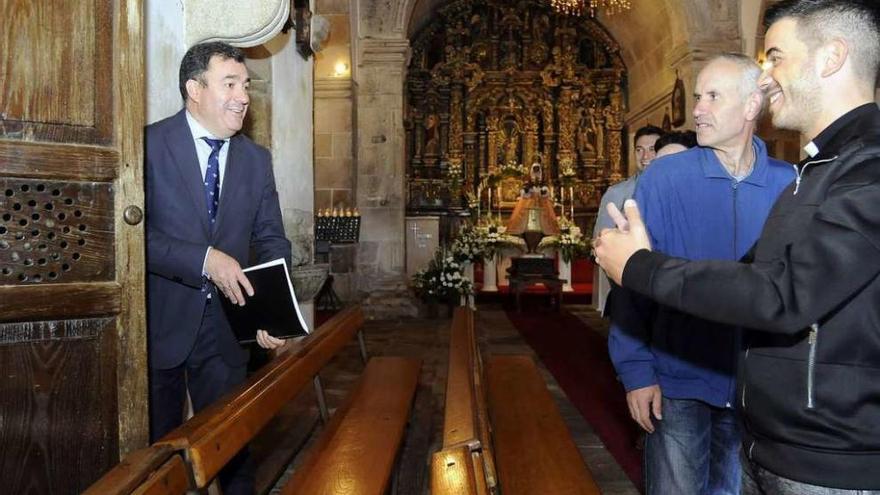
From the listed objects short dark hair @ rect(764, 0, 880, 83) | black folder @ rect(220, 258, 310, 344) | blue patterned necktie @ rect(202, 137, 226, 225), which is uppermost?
short dark hair @ rect(764, 0, 880, 83)

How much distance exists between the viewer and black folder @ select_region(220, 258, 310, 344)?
7.56 ft

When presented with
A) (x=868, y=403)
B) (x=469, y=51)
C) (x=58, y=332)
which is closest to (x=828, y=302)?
(x=868, y=403)

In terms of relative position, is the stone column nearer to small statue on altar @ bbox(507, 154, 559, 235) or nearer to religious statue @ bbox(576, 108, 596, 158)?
small statue on altar @ bbox(507, 154, 559, 235)

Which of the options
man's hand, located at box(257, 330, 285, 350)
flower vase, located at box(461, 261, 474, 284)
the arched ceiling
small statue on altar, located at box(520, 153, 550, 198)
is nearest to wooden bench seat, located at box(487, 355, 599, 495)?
man's hand, located at box(257, 330, 285, 350)

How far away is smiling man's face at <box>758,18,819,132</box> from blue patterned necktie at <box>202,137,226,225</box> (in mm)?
1842

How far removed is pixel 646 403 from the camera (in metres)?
1.98

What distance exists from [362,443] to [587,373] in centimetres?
373

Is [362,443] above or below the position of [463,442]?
below

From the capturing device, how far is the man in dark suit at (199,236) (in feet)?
7.47

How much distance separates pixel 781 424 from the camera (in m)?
1.25

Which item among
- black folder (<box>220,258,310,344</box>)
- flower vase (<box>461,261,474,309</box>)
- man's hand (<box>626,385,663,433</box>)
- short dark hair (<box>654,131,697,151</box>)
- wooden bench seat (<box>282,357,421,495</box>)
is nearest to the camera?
man's hand (<box>626,385,663,433</box>)

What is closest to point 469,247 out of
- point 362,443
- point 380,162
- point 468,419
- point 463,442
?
point 380,162

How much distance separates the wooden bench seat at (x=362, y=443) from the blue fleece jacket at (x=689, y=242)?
2.98 feet

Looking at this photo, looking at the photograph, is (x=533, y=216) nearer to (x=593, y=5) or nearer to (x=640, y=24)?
(x=593, y=5)
